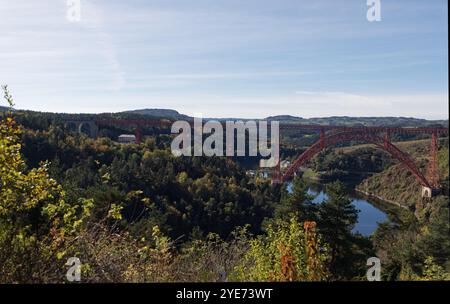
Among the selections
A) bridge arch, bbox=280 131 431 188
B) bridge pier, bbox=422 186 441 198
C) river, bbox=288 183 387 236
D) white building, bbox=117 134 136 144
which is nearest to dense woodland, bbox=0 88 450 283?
bridge pier, bbox=422 186 441 198

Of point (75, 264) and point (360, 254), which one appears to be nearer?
point (75, 264)

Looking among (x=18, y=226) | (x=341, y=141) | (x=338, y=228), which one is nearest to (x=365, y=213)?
(x=341, y=141)

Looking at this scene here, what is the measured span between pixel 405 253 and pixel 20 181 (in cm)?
936

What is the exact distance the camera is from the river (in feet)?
89.2

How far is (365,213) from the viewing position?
106 ft

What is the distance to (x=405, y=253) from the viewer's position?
970 centimetres

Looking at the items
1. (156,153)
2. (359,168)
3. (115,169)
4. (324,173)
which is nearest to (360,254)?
(115,169)

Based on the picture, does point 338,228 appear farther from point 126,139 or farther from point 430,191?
point 126,139

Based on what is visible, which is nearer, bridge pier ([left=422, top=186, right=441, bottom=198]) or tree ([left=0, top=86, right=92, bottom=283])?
A: tree ([left=0, top=86, right=92, bottom=283])

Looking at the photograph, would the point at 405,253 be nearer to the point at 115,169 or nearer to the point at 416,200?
the point at 115,169

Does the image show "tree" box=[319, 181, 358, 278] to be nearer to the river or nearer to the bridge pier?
the river

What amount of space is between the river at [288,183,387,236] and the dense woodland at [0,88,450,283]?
412 centimetres

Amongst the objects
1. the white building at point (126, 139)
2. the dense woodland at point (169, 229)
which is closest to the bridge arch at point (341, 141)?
the dense woodland at point (169, 229)
